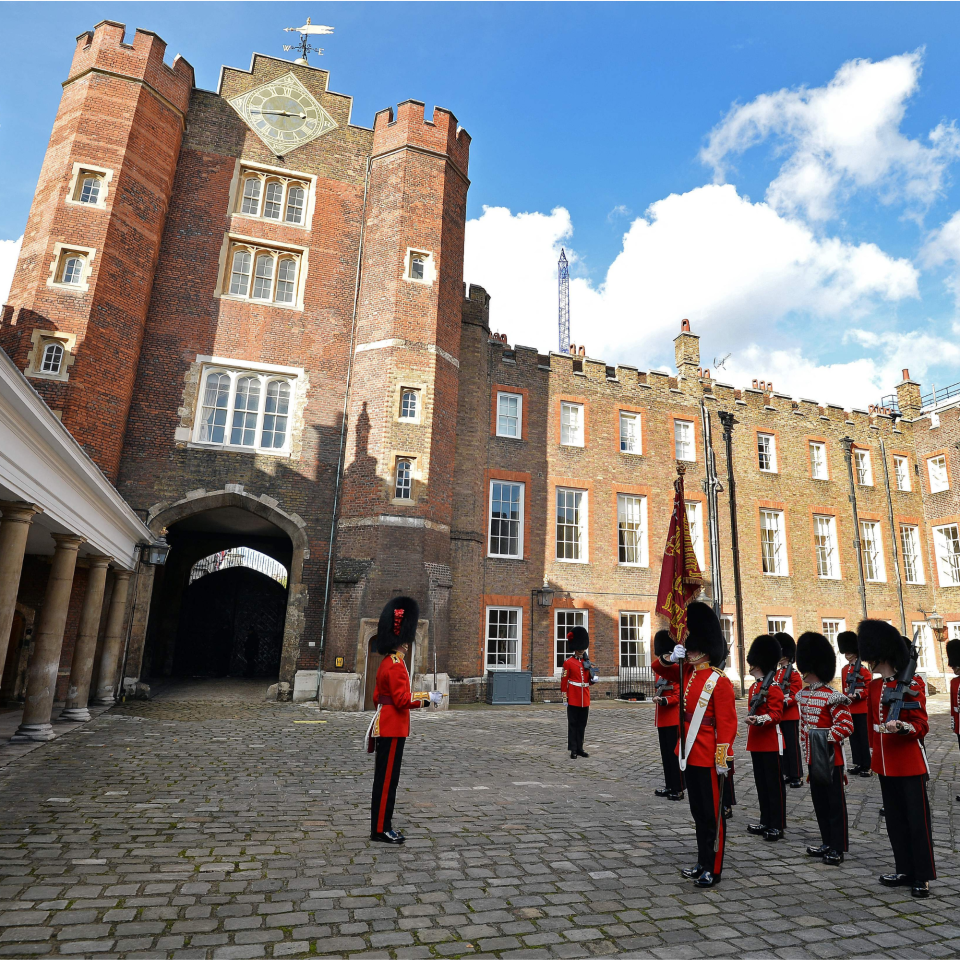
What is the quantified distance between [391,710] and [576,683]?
17.0ft

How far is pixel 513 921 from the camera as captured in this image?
4023 millimetres

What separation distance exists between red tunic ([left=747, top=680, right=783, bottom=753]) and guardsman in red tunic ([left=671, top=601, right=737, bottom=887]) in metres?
1.34

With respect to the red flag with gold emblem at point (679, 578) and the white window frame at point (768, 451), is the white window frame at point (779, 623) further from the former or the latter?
the red flag with gold emblem at point (679, 578)

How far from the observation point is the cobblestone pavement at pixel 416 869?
3.75m

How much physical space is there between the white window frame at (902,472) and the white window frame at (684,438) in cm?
1055

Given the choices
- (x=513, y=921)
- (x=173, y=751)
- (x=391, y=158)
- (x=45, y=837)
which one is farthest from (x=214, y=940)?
(x=391, y=158)

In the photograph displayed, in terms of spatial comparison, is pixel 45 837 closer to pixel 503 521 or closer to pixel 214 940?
pixel 214 940

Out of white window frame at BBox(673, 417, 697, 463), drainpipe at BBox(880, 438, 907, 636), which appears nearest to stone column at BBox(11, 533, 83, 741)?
white window frame at BBox(673, 417, 697, 463)

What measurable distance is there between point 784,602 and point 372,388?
17.5m

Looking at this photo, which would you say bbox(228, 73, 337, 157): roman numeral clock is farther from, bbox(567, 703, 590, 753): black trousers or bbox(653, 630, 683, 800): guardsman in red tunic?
bbox(653, 630, 683, 800): guardsman in red tunic

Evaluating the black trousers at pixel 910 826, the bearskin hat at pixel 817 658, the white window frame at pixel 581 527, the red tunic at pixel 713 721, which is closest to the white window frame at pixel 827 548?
the white window frame at pixel 581 527

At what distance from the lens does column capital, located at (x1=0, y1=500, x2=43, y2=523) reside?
26.7ft

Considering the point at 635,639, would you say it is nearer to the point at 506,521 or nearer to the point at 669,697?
the point at 506,521

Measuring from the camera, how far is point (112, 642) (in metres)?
14.8
